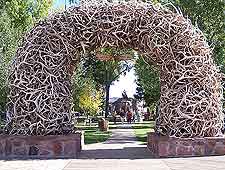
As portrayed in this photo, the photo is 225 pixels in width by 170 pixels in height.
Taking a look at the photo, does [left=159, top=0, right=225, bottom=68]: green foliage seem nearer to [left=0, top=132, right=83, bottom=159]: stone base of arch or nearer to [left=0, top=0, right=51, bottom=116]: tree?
[left=0, top=0, right=51, bottom=116]: tree

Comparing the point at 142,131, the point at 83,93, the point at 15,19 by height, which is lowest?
the point at 142,131

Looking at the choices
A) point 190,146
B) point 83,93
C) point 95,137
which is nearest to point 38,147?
point 190,146

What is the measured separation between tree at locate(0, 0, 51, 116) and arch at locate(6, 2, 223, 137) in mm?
8987

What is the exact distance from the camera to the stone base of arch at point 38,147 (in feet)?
39.5

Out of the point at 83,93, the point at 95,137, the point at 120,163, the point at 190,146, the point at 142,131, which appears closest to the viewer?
the point at 120,163

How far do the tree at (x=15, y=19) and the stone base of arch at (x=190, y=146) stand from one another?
446 inches

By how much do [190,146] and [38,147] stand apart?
3.92 m

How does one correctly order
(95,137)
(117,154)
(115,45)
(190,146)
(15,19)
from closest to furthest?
(190,146) < (117,154) < (115,45) < (95,137) < (15,19)

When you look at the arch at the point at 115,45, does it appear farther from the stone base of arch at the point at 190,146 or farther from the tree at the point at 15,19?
the tree at the point at 15,19

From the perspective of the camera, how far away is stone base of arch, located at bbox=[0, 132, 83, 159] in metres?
12.0

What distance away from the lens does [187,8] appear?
73.1 feet

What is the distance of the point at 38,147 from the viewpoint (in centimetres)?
1207

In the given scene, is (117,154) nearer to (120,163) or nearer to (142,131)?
(120,163)

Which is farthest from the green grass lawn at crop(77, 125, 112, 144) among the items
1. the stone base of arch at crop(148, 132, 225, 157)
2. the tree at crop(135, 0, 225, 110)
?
the stone base of arch at crop(148, 132, 225, 157)
